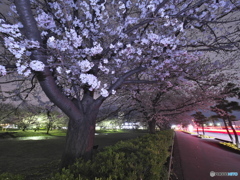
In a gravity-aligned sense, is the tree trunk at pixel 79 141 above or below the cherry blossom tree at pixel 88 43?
below

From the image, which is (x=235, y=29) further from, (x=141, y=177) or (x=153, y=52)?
(x=141, y=177)

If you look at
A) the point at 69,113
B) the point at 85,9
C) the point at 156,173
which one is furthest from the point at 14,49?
the point at 156,173

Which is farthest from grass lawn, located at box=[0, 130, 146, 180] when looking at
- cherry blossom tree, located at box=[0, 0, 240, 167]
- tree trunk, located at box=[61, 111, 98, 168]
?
cherry blossom tree, located at box=[0, 0, 240, 167]

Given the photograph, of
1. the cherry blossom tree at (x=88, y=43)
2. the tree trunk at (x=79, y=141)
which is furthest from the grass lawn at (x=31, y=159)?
the cherry blossom tree at (x=88, y=43)

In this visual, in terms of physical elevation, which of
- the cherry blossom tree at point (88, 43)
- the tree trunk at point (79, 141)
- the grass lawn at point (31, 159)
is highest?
the cherry blossom tree at point (88, 43)

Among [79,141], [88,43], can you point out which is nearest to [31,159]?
[79,141]

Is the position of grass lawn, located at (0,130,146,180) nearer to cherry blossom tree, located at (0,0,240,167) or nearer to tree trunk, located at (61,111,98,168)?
tree trunk, located at (61,111,98,168)

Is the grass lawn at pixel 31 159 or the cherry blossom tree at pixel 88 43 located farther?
the grass lawn at pixel 31 159

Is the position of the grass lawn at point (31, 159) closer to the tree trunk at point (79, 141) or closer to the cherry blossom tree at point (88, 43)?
the tree trunk at point (79, 141)

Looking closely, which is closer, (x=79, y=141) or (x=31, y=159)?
(x=79, y=141)

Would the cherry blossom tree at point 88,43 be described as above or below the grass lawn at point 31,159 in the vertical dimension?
above

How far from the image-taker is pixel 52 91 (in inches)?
133

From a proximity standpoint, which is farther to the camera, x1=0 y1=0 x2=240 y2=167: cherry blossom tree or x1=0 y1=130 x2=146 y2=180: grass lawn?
x1=0 y1=130 x2=146 y2=180: grass lawn

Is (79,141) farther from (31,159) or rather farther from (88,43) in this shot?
(31,159)
